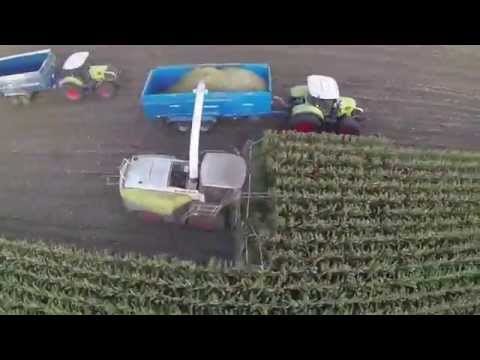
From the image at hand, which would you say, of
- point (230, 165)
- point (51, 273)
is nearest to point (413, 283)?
point (230, 165)

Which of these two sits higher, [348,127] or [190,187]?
[348,127]

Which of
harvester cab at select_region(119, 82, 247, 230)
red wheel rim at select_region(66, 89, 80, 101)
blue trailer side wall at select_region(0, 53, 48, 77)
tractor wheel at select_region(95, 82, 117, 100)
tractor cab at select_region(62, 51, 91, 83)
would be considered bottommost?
harvester cab at select_region(119, 82, 247, 230)

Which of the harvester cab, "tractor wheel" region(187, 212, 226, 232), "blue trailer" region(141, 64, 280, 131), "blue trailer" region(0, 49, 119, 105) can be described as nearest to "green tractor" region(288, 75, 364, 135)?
"blue trailer" region(141, 64, 280, 131)

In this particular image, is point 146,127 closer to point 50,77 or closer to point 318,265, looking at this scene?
point 50,77

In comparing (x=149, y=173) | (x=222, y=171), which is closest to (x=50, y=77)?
(x=149, y=173)

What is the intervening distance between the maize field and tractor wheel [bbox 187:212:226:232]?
38.6 inches

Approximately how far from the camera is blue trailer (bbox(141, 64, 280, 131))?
8.57 metres

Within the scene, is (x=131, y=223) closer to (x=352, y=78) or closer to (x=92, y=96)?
(x=92, y=96)

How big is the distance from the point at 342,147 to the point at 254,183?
1874mm

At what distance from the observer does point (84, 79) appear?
9844 mm

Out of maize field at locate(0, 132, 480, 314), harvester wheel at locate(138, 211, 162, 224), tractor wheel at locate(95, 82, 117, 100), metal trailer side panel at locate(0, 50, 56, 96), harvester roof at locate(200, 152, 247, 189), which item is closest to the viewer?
maize field at locate(0, 132, 480, 314)

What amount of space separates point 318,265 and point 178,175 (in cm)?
285

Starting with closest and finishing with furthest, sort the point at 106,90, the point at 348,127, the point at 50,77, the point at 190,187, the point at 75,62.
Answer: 1. the point at 190,187
2. the point at 348,127
3. the point at 75,62
4. the point at 50,77
5. the point at 106,90

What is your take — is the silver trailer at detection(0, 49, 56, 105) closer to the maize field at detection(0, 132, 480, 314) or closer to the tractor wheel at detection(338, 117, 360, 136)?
the maize field at detection(0, 132, 480, 314)
